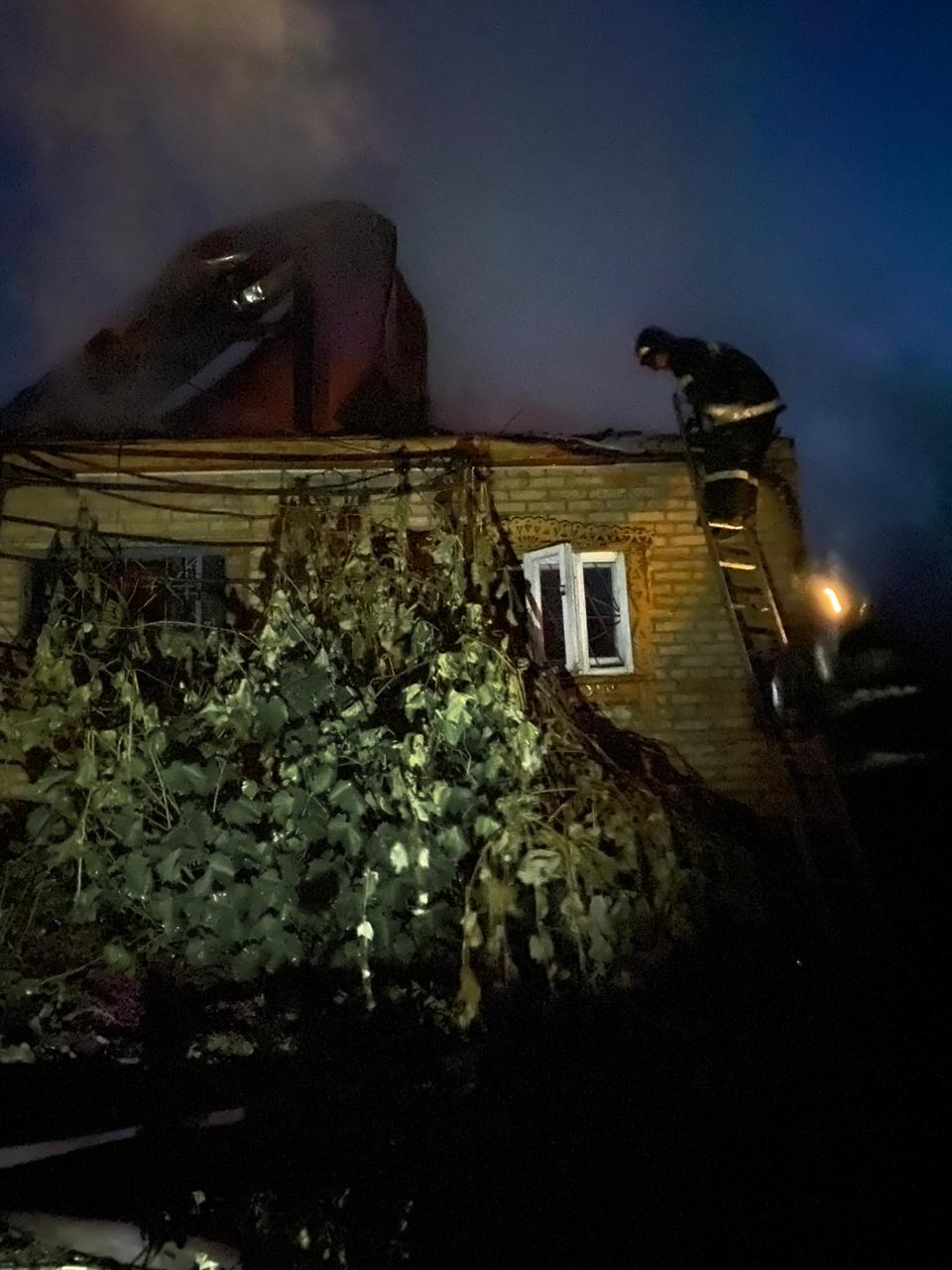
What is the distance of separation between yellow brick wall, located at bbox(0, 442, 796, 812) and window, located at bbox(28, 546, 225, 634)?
0.41 feet

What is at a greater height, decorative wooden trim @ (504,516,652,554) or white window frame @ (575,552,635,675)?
decorative wooden trim @ (504,516,652,554)

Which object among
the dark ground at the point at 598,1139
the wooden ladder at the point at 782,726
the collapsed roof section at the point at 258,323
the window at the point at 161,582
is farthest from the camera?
the collapsed roof section at the point at 258,323

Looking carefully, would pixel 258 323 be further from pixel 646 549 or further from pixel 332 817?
pixel 332 817

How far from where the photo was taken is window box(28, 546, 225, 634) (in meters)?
6.80

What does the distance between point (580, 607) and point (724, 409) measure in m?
1.79

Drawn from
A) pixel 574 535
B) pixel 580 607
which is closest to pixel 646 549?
pixel 574 535

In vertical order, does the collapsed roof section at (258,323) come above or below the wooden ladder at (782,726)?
above

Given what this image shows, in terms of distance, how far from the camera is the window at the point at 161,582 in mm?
6805

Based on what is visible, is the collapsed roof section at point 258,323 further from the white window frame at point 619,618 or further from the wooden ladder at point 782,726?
the wooden ladder at point 782,726

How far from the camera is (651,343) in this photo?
6918 millimetres

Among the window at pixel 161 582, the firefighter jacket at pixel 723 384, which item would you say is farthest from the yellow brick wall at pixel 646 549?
the firefighter jacket at pixel 723 384

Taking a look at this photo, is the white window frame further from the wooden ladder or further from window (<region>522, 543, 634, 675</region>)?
the wooden ladder

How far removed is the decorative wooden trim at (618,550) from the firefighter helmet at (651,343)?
1285mm

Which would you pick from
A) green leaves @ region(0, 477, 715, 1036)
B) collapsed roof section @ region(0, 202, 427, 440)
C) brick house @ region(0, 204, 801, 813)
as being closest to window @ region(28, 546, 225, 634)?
brick house @ region(0, 204, 801, 813)
